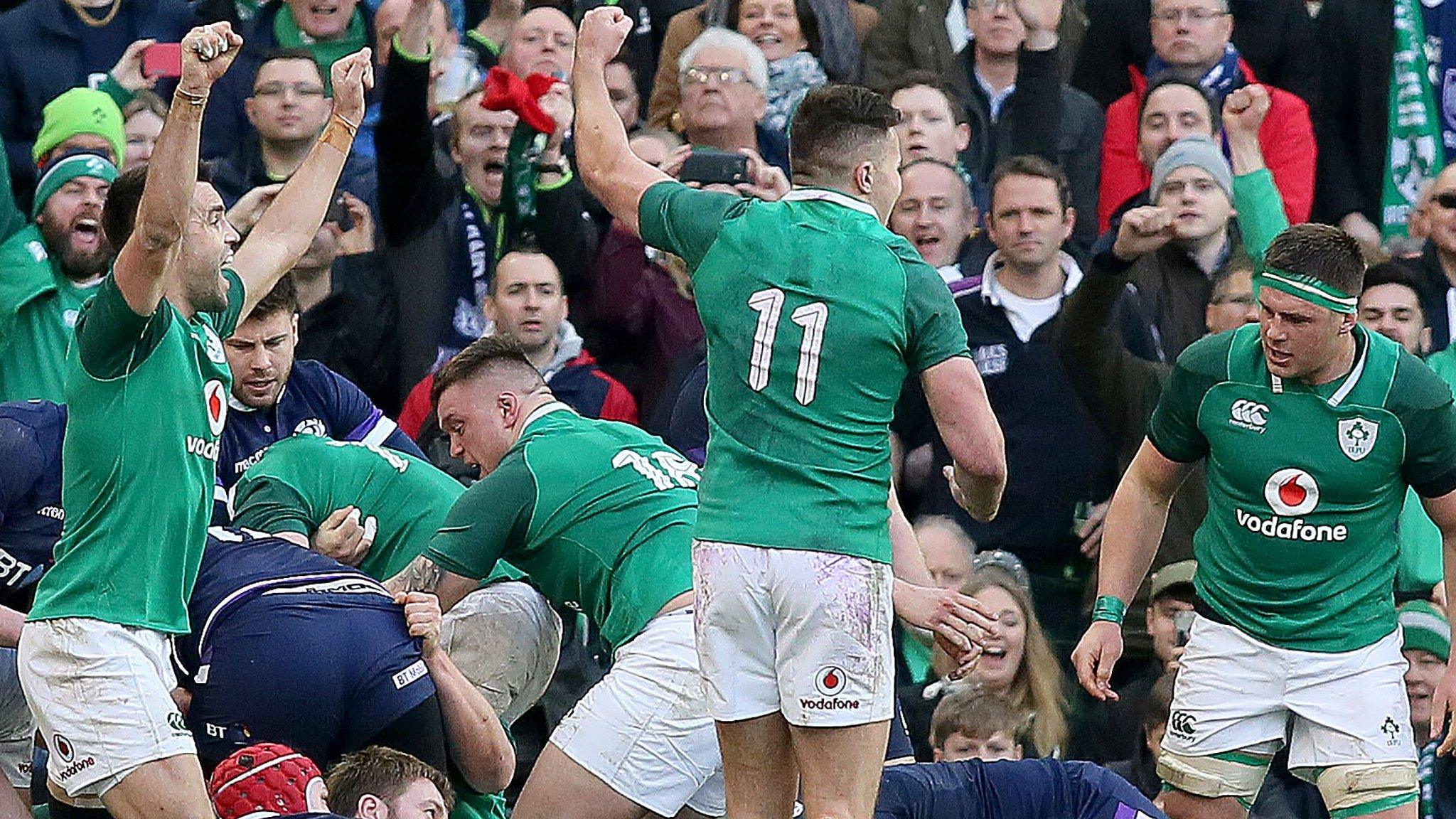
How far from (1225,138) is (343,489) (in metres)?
4.33

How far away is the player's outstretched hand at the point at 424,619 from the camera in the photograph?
6527 millimetres

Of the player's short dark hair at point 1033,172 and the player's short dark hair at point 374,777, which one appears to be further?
the player's short dark hair at point 1033,172

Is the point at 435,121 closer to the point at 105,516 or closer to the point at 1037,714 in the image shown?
the point at 1037,714

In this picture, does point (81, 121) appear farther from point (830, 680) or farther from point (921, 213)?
point (830, 680)

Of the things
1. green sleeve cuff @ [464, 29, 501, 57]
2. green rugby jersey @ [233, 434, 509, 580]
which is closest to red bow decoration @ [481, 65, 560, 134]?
green sleeve cuff @ [464, 29, 501, 57]

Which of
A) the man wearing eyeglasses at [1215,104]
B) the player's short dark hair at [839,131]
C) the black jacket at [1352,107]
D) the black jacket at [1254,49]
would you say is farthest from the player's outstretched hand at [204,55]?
the black jacket at [1352,107]

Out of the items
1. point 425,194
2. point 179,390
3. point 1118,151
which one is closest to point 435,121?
point 425,194

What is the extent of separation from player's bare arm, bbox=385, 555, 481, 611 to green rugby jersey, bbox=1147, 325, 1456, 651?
222 centimetres

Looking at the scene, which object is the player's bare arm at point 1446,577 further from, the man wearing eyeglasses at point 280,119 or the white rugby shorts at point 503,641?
the man wearing eyeglasses at point 280,119

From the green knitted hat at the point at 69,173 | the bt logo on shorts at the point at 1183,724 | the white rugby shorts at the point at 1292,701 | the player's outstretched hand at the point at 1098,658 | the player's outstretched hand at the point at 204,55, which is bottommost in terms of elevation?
the bt logo on shorts at the point at 1183,724

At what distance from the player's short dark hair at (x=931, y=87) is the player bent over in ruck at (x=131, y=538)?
4368 mm

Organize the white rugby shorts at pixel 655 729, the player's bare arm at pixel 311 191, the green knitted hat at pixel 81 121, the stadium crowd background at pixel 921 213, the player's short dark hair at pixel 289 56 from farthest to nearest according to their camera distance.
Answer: the player's short dark hair at pixel 289 56 < the green knitted hat at pixel 81 121 < the stadium crowd background at pixel 921 213 < the player's bare arm at pixel 311 191 < the white rugby shorts at pixel 655 729

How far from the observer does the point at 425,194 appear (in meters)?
9.59

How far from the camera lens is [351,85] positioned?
6605 mm
